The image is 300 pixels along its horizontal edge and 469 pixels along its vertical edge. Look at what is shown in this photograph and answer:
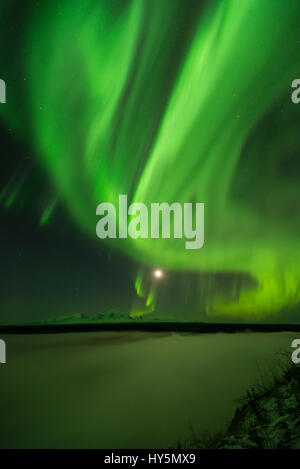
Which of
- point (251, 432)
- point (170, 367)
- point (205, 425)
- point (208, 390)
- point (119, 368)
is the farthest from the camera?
point (119, 368)

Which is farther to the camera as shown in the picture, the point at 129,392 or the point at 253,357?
the point at 253,357

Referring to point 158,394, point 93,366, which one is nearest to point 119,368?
point 93,366

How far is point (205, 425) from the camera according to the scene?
4.36 meters

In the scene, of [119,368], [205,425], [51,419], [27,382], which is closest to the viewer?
[205,425]

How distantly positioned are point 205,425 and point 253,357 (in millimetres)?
4229

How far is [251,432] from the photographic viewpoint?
3369 mm

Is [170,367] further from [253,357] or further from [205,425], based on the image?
[205,425]
